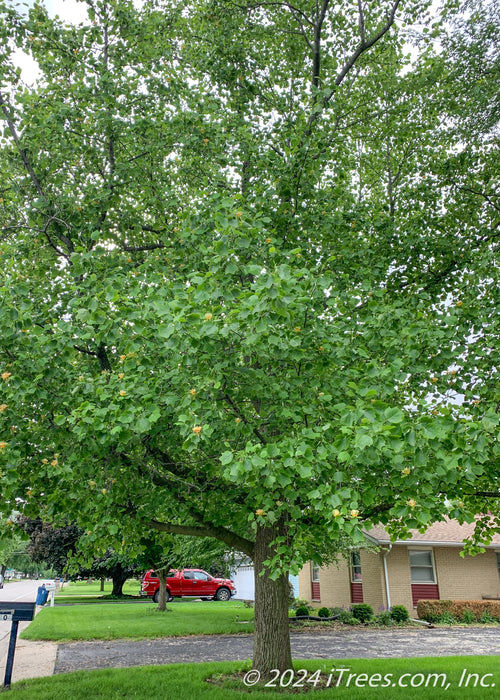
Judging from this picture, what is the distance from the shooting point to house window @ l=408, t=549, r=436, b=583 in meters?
19.5

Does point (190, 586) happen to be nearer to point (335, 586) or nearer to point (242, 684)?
point (335, 586)

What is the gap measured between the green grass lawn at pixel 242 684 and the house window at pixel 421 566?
10.2 metres

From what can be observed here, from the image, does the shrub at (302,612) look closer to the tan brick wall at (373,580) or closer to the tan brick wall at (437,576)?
the tan brick wall at (437,576)

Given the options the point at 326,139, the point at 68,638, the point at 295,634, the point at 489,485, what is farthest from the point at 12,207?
the point at 295,634

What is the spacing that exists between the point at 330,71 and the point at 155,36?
3094 millimetres

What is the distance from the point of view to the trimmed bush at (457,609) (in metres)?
17.9

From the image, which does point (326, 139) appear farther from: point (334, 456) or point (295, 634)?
point (295, 634)

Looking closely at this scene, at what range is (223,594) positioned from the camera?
28547 millimetres

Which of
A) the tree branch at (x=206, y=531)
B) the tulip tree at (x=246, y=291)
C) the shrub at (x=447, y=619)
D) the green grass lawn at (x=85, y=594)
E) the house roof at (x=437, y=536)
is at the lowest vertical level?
the green grass lawn at (x=85, y=594)

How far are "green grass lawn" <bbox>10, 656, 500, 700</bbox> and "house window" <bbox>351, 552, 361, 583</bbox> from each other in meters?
11.2

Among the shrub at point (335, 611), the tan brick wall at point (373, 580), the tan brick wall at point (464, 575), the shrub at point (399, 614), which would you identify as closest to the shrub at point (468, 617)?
the tan brick wall at point (464, 575)

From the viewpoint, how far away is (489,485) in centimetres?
643

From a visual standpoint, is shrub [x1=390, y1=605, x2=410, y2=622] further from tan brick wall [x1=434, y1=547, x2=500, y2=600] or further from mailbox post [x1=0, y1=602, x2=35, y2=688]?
mailbox post [x1=0, y1=602, x2=35, y2=688]

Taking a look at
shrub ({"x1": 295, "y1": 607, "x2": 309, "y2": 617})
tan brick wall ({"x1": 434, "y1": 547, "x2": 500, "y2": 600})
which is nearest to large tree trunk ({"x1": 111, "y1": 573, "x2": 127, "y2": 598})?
shrub ({"x1": 295, "y1": 607, "x2": 309, "y2": 617})
